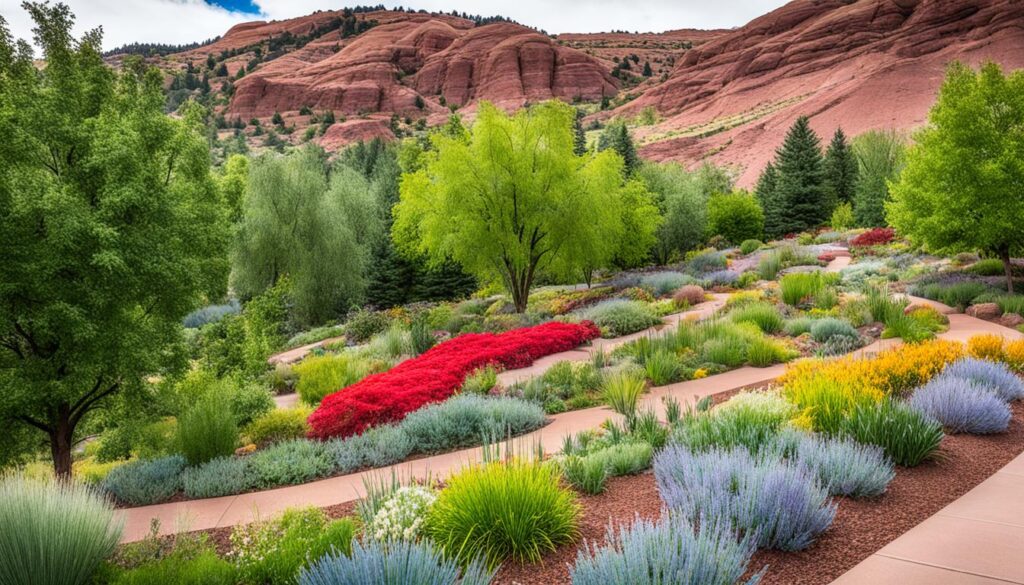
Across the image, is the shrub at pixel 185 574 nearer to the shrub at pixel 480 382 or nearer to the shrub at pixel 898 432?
the shrub at pixel 898 432

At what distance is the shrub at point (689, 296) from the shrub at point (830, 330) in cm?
593

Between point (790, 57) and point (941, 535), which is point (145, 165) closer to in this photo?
point (941, 535)

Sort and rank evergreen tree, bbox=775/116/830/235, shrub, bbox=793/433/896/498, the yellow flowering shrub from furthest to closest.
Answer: evergreen tree, bbox=775/116/830/235
the yellow flowering shrub
shrub, bbox=793/433/896/498

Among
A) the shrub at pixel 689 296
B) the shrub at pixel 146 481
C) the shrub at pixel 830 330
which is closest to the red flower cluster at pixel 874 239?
the shrub at pixel 689 296

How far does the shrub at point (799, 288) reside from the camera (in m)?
15.0

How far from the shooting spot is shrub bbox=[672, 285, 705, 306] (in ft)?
56.3

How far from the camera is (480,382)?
925 centimetres

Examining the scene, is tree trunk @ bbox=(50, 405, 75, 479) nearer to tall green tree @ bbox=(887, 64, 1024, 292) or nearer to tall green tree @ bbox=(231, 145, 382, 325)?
tall green tree @ bbox=(887, 64, 1024, 292)

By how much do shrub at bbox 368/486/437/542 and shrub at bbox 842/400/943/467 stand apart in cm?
382

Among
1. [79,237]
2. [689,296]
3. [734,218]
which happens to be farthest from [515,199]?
[734,218]

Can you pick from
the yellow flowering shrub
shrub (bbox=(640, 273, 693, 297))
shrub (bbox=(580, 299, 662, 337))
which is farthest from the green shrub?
shrub (bbox=(640, 273, 693, 297))

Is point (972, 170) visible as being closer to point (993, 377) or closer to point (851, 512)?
point (993, 377)

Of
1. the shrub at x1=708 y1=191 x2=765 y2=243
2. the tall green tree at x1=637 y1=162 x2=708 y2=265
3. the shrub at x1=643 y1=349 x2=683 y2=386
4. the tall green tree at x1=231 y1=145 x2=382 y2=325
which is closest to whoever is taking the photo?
the shrub at x1=643 y1=349 x2=683 y2=386

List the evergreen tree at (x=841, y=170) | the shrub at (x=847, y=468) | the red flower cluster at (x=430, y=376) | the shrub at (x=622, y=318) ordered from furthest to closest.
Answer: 1. the evergreen tree at (x=841, y=170)
2. the shrub at (x=622, y=318)
3. the red flower cluster at (x=430, y=376)
4. the shrub at (x=847, y=468)
